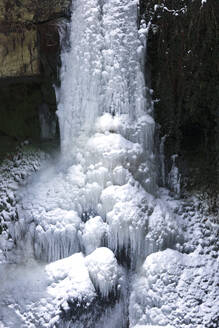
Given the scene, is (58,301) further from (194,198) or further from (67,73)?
(67,73)

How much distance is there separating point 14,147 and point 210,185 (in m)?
1.49

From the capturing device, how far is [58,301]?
9.86ft

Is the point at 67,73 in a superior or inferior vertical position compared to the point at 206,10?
inferior

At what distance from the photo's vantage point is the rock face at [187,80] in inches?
128

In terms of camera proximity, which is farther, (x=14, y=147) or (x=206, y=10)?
(x=14, y=147)

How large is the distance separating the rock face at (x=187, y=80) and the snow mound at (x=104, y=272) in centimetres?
83

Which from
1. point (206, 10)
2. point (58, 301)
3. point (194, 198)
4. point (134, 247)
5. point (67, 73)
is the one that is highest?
point (206, 10)

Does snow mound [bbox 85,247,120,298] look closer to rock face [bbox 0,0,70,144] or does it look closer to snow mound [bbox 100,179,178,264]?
snow mound [bbox 100,179,178,264]

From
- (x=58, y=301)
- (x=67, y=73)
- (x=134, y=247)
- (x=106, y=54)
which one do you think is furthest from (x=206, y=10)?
(x=58, y=301)

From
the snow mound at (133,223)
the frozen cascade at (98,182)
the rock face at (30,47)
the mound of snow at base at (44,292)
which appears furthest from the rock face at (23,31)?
the mound of snow at base at (44,292)

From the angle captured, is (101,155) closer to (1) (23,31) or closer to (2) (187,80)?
(2) (187,80)

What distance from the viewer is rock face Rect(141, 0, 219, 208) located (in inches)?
128

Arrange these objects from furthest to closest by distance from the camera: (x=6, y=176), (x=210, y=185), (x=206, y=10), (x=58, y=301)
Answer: (x=6, y=176) < (x=210, y=185) < (x=206, y=10) < (x=58, y=301)

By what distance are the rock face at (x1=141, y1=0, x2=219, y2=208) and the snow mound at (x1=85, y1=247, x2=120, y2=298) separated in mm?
829
